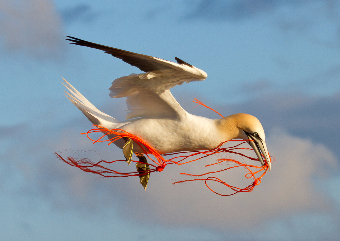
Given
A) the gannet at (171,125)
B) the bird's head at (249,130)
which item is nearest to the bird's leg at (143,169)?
the gannet at (171,125)

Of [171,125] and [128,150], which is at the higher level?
[171,125]

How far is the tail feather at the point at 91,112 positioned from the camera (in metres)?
5.68

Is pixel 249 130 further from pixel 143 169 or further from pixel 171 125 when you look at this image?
pixel 143 169

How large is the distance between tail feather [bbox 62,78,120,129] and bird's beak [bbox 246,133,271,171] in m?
1.90

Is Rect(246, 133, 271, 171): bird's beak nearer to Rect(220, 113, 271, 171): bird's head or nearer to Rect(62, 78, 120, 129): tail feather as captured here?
Rect(220, 113, 271, 171): bird's head

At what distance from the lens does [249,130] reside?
5.18 meters

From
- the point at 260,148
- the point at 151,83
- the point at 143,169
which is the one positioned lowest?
the point at 143,169

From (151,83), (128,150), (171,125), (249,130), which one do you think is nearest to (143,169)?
(128,150)

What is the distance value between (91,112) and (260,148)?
2503mm

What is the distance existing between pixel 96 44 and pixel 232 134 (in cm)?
215

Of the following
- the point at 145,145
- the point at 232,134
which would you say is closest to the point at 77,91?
the point at 145,145

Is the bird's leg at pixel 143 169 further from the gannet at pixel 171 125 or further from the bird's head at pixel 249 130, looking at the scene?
the bird's head at pixel 249 130

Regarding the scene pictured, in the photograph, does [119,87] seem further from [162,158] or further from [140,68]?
[162,158]

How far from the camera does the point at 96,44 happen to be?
452 cm
